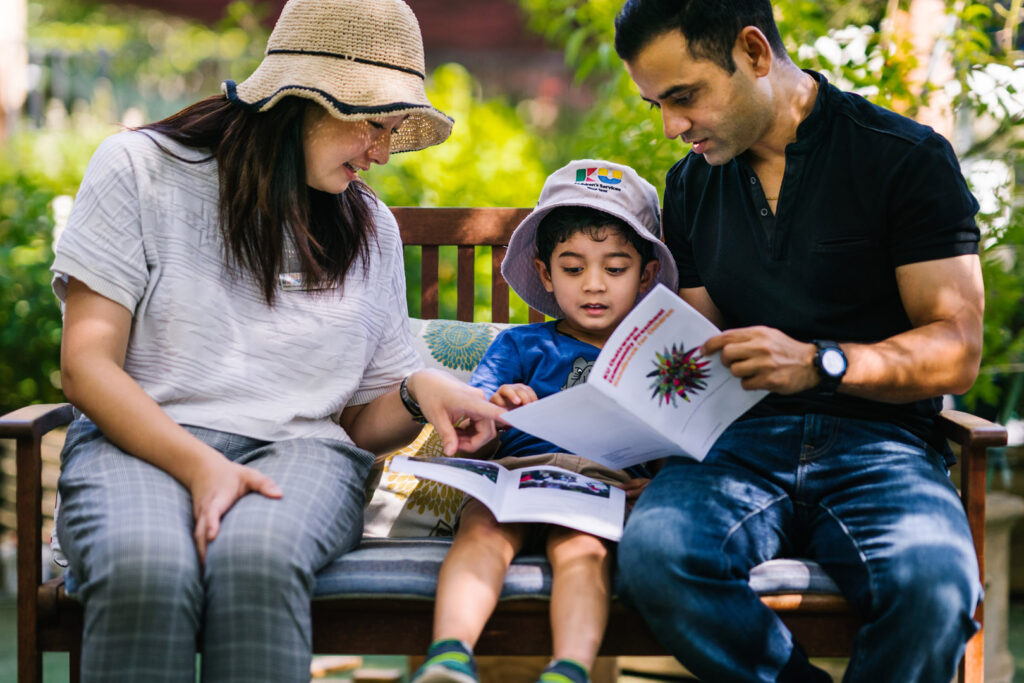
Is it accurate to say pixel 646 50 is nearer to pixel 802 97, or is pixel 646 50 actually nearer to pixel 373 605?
pixel 802 97

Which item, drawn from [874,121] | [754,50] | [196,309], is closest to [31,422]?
[196,309]

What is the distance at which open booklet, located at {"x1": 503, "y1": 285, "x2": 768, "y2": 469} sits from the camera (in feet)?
6.24

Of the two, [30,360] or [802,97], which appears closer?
[802,97]

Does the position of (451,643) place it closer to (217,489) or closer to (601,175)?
(217,489)

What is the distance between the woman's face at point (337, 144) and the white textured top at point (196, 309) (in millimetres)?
215

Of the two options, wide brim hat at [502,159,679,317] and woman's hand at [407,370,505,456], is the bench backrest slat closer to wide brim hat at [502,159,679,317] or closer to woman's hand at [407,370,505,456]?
wide brim hat at [502,159,679,317]

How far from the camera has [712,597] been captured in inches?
73.6

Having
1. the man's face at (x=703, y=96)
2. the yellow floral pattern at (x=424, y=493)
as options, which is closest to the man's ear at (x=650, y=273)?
the man's face at (x=703, y=96)

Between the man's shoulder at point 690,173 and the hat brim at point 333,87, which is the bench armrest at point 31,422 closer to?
the hat brim at point 333,87

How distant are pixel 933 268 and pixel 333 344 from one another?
127 centimetres

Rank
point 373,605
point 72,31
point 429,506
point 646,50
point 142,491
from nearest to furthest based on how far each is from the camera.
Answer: point 142,491 < point 373,605 < point 646,50 < point 429,506 < point 72,31

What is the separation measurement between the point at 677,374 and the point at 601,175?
2.38 feet

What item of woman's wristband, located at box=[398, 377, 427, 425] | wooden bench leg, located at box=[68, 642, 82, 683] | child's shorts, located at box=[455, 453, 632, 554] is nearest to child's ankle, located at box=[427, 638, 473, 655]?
child's shorts, located at box=[455, 453, 632, 554]

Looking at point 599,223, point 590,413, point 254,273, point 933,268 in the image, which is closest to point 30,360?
point 254,273
